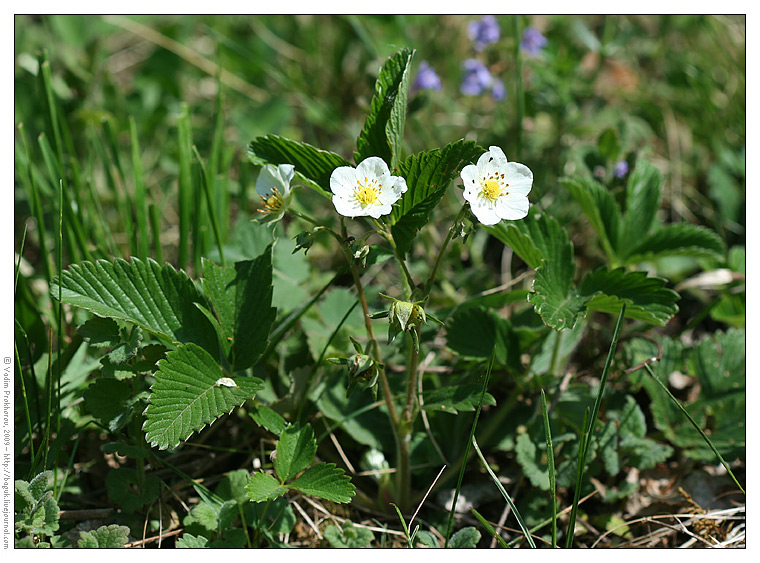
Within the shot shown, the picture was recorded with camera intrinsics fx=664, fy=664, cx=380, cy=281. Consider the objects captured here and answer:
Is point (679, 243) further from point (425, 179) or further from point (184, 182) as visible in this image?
point (184, 182)

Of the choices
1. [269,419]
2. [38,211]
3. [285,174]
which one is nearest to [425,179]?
[285,174]

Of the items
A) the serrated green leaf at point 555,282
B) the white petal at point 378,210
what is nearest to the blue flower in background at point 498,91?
the serrated green leaf at point 555,282

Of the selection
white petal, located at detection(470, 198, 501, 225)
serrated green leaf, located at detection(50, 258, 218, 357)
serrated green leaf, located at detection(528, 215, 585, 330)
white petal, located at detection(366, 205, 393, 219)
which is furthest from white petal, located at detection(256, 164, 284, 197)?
serrated green leaf, located at detection(528, 215, 585, 330)

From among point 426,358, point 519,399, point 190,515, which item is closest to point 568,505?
point 519,399

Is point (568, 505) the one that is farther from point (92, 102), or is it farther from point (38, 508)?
point (92, 102)

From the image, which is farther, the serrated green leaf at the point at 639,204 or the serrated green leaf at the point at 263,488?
the serrated green leaf at the point at 639,204

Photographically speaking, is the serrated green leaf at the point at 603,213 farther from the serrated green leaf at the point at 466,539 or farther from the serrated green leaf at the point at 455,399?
the serrated green leaf at the point at 466,539

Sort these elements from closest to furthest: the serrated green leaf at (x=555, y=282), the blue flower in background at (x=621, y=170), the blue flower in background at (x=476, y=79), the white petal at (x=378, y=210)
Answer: the white petal at (x=378, y=210) → the serrated green leaf at (x=555, y=282) → the blue flower in background at (x=621, y=170) → the blue flower in background at (x=476, y=79)
